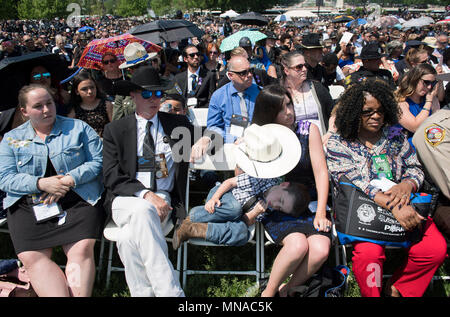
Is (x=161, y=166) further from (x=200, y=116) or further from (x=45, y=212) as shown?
(x=200, y=116)

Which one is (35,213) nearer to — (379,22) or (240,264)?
(240,264)

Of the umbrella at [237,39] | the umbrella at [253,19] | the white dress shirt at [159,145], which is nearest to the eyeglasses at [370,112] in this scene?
the white dress shirt at [159,145]

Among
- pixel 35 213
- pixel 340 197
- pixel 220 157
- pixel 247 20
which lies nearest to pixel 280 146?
pixel 340 197

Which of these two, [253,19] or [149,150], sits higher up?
[253,19]

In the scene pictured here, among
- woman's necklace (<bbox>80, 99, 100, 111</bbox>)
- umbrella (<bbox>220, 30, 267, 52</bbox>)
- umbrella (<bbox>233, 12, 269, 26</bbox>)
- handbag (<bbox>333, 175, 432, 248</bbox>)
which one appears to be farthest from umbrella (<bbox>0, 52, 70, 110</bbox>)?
umbrella (<bbox>233, 12, 269, 26</bbox>)

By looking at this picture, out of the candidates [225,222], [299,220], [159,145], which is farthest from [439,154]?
[159,145]

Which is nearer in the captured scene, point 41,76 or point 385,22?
point 41,76

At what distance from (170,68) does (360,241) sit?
633 cm

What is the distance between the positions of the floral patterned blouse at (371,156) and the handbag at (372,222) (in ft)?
0.73

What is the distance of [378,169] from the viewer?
10.6 feet

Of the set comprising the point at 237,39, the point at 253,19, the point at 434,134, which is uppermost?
the point at 253,19

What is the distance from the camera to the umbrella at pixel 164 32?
781 centimetres

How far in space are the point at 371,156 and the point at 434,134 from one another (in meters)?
0.53

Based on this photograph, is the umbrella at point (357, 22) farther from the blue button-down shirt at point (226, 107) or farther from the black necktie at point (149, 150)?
the black necktie at point (149, 150)
